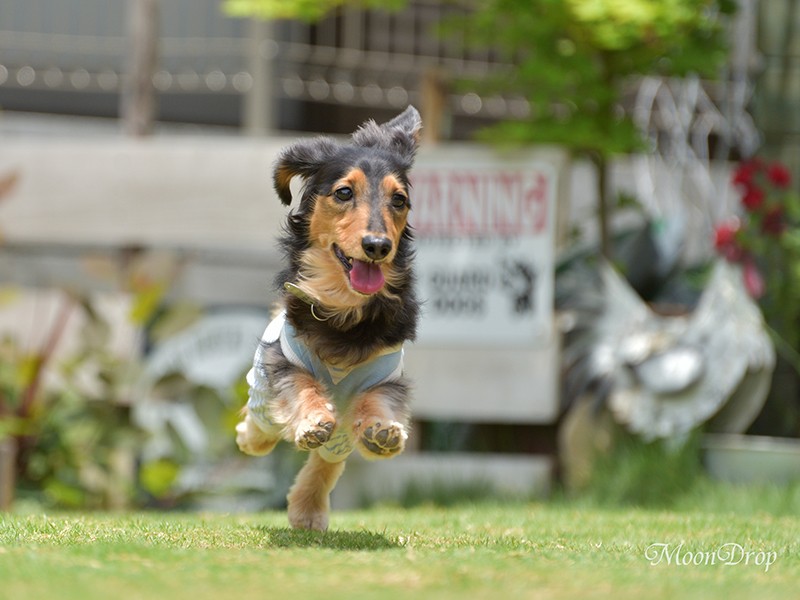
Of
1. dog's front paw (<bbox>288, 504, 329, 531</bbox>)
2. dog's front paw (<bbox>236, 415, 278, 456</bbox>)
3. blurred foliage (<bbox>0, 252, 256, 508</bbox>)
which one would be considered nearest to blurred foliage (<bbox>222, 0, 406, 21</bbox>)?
blurred foliage (<bbox>0, 252, 256, 508</bbox>)

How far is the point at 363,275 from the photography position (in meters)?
4.25

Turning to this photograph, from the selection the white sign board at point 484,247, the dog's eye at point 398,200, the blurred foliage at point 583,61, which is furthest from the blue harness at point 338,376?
the blurred foliage at point 583,61

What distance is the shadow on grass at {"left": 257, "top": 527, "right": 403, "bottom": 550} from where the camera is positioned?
4.12 m

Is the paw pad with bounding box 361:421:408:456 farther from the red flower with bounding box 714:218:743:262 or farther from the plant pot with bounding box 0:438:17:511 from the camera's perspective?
the red flower with bounding box 714:218:743:262

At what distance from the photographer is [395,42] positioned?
10.8 meters

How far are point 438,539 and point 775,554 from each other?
3.68 feet

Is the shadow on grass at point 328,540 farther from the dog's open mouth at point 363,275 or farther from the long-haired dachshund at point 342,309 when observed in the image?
the dog's open mouth at point 363,275

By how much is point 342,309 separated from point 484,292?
443cm

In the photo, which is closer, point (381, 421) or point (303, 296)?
point (381, 421)

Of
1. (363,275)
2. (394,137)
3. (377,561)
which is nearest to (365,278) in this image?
(363,275)

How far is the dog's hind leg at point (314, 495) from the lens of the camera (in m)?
4.75

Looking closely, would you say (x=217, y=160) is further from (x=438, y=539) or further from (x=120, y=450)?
(x=438, y=539)

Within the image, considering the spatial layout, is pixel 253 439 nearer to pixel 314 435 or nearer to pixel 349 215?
pixel 314 435

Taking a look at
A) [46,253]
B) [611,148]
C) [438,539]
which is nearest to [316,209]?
[438,539]
